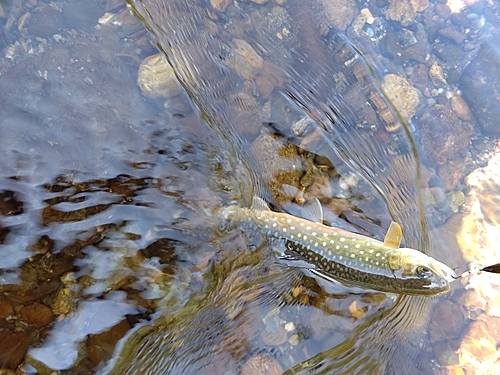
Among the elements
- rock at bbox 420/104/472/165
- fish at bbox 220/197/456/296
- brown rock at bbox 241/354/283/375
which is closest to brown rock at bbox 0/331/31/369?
brown rock at bbox 241/354/283/375

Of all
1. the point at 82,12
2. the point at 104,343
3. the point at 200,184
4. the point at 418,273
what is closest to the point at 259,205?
the point at 200,184

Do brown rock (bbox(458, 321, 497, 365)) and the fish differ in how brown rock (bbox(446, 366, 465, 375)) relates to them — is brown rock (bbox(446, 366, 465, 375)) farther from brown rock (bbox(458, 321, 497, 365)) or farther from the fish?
the fish

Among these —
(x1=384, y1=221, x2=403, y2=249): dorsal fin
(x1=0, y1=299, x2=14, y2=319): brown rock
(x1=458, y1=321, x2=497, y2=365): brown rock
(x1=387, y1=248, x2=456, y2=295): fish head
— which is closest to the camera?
(x1=387, y1=248, x2=456, y2=295): fish head

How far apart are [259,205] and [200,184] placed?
0.80 meters

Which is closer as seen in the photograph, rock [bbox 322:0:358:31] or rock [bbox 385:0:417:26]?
rock [bbox 322:0:358:31]

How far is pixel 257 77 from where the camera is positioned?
15.9 ft

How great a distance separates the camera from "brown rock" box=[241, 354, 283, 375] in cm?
415

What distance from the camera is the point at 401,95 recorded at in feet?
16.7

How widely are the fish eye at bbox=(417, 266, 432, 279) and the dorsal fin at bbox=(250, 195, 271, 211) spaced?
1756mm

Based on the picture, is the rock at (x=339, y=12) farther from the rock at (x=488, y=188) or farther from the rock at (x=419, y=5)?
the rock at (x=488, y=188)

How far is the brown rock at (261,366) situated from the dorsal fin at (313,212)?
5.78ft

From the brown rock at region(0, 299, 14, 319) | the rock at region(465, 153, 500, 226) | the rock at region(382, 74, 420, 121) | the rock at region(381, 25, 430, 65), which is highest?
the rock at region(381, 25, 430, 65)

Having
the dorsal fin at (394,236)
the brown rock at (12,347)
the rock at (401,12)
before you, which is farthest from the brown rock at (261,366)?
the rock at (401,12)

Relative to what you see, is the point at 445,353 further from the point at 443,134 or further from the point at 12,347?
the point at 12,347
